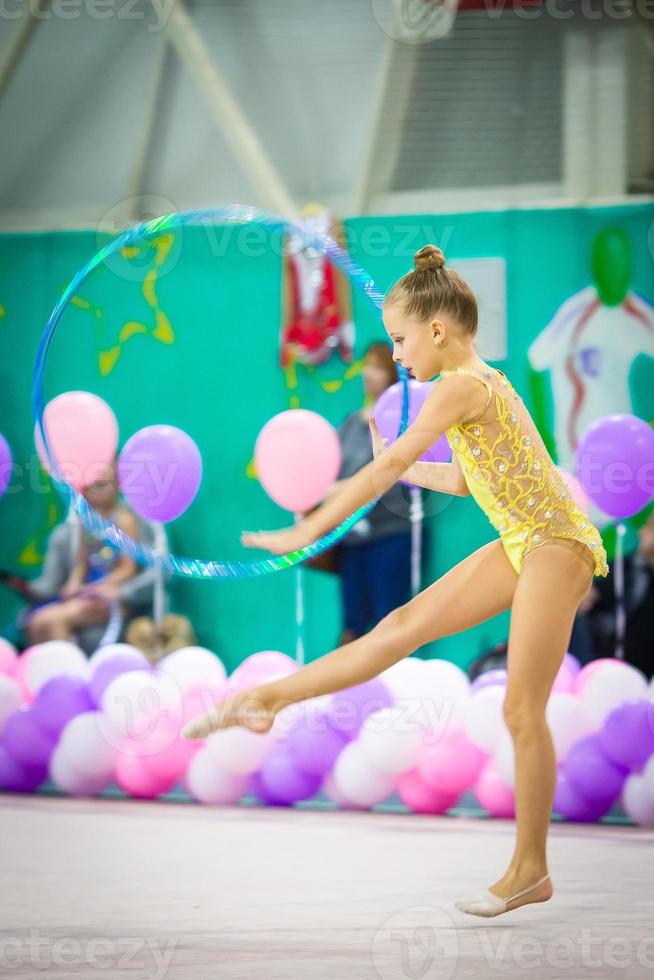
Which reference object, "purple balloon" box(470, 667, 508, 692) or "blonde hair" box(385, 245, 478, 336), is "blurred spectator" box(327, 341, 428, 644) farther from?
"blonde hair" box(385, 245, 478, 336)

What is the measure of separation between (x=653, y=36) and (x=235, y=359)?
218 centimetres

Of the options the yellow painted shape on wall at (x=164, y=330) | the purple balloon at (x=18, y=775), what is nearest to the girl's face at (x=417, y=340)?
the purple balloon at (x=18, y=775)

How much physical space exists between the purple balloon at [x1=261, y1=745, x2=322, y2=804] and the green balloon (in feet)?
7.82

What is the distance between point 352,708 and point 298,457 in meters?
0.82

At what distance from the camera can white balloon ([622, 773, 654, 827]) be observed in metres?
3.80

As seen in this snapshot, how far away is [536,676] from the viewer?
2426 mm

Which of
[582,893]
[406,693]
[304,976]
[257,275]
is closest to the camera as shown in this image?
[304,976]

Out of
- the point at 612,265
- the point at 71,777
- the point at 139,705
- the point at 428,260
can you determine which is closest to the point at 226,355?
the point at 612,265

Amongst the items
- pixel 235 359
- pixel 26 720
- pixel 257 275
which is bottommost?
pixel 26 720

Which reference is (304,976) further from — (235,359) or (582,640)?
(235,359)

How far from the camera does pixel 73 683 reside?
4301mm

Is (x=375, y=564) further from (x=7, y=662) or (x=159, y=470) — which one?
(x=7, y=662)

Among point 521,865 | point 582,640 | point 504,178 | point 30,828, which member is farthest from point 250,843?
point 504,178

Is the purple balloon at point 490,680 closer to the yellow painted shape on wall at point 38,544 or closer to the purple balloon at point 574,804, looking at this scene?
the purple balloon at point 574,804
